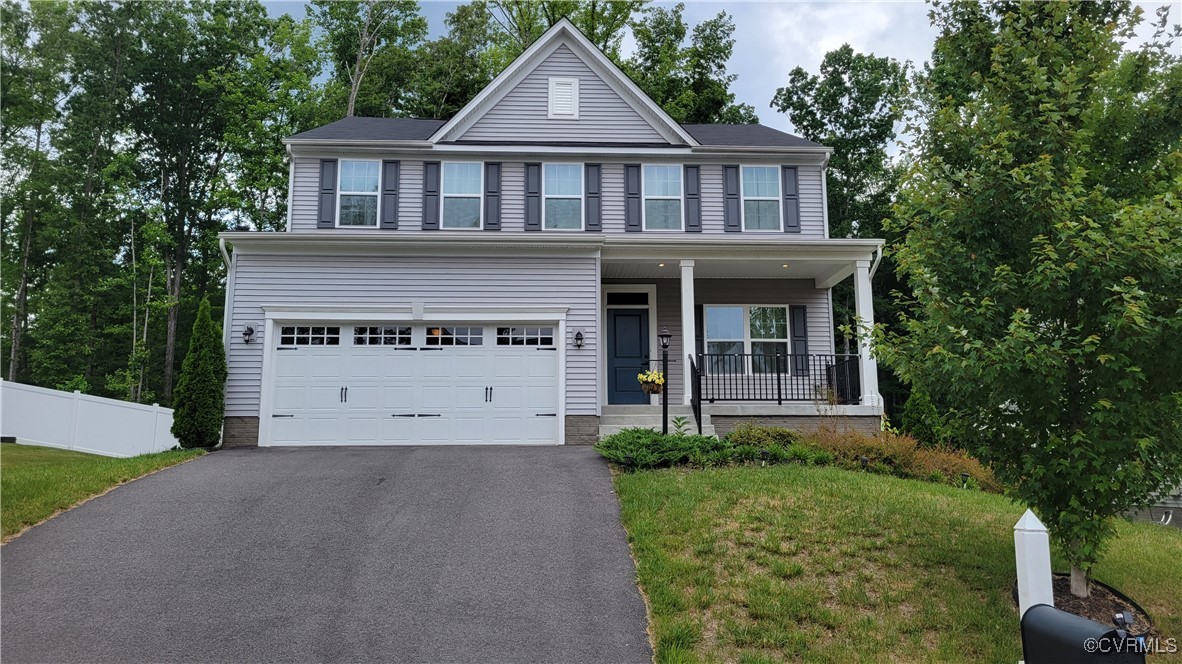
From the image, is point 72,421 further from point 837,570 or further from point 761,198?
point 761,198

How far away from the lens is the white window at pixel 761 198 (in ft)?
45.6

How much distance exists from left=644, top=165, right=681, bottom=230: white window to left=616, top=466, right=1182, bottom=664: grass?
7.28 m

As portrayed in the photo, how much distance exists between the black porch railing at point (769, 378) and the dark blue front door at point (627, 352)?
1353 mm

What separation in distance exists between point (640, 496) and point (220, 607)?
13.1 feet

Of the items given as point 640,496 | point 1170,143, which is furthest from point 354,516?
point 1170,143

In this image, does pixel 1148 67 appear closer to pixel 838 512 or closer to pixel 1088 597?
pixel 1088 597

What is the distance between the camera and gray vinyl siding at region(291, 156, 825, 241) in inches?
530

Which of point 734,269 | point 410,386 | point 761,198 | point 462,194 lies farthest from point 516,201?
point 761,198

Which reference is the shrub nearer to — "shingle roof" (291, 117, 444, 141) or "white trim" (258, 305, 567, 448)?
"white trim" (258, 305, 567, 448)

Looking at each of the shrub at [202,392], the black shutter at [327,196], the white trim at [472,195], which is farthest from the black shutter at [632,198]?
the shrub at [202,392]

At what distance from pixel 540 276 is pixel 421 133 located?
5.12m

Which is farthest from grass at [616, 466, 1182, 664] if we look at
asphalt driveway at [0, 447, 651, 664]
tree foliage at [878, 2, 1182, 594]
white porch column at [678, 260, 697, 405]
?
white porch column at [678, 260, 697, 405]

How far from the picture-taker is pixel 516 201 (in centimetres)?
1358

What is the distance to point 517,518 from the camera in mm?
6719
